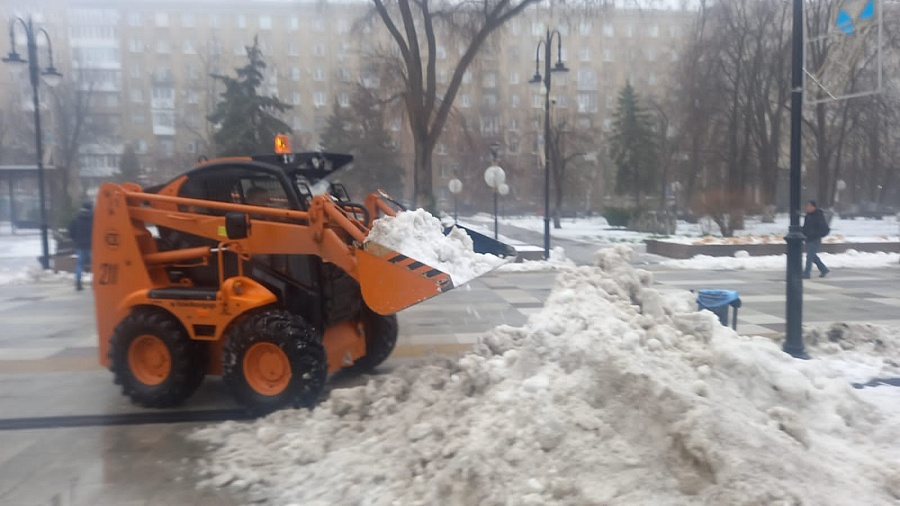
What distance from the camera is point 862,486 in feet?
13.9

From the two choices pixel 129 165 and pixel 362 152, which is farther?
pixel 362 152

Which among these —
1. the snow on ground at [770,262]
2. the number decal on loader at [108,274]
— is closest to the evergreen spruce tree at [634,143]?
the snow on ground at [770,262]

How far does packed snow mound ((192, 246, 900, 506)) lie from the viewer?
411 cm

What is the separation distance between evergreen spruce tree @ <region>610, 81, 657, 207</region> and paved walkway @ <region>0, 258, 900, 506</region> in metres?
38.8

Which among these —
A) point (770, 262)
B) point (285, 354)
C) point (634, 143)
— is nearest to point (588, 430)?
point (285, 354)

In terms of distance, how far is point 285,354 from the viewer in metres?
6.18

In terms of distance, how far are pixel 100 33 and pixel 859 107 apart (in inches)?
1638

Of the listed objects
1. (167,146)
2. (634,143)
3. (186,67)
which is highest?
(186,67)

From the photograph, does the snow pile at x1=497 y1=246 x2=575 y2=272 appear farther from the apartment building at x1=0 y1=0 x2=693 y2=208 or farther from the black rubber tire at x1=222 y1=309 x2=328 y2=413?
the apartment building at x1=0 y1=0 x2=693 y2=208

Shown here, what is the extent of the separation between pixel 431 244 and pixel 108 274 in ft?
10.2

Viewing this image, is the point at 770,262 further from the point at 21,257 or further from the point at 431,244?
the point at 21,257

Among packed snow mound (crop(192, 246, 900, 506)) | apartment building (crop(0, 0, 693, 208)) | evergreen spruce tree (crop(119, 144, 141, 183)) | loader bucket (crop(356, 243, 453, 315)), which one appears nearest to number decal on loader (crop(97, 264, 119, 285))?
packed snow mound (crop(192, 246, 900, 506))

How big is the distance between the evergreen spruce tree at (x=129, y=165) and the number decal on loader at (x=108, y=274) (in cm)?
2907

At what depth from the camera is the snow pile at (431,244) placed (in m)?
6.27
